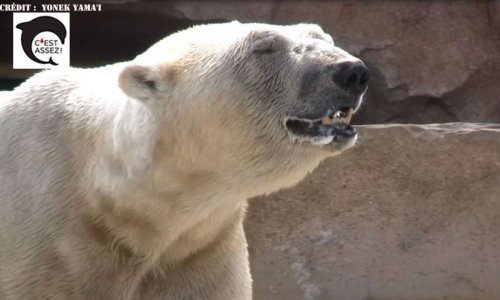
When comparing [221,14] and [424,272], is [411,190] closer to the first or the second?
[424,272]

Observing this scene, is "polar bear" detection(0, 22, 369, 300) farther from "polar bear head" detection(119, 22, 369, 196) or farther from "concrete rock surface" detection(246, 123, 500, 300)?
"concrete rock surface" detection(246, 123, 500, 300)

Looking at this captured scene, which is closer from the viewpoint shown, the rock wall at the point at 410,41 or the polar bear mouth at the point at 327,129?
the polar bear mouth at the point at 327,129

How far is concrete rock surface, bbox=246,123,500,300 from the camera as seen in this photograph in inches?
185

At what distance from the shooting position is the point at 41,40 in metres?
5.22

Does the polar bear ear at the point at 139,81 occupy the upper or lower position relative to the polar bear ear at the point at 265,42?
lower

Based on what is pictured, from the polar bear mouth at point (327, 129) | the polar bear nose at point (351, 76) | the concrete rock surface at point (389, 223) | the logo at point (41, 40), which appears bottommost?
the concrete rock surface at point (389, 223)

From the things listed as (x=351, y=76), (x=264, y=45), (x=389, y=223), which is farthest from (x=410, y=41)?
(x=351, y=76)

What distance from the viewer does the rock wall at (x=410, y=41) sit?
221 inches

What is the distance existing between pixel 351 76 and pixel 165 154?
59 centimetres

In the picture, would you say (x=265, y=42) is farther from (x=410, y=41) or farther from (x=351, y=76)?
(x=410, y=41)

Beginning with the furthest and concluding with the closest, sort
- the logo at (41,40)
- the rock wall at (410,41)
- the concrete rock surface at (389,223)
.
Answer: the rock wall at (410,41)
the logo at (41,40)
the concrete rock surface at (389,223)

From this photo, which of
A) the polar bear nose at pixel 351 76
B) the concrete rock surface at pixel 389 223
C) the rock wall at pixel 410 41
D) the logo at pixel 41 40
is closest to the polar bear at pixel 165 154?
the polar bear nose at pixel 351 76

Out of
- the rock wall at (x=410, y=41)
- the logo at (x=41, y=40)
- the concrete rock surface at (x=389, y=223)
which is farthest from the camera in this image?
the rock wall at (x=410, y=41)

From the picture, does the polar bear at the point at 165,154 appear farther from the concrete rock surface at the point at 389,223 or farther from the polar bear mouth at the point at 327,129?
the concrete rock surface at the point at 389,223
